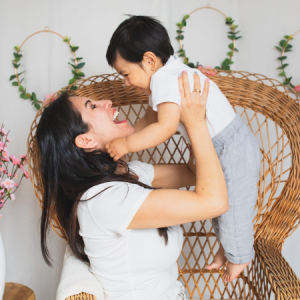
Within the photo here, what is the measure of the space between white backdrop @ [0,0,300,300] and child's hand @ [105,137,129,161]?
0.89 metres

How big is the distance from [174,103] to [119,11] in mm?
1030

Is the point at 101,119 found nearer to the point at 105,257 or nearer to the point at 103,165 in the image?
the point at 103,165

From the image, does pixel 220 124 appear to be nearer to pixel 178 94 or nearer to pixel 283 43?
pixel 178 94

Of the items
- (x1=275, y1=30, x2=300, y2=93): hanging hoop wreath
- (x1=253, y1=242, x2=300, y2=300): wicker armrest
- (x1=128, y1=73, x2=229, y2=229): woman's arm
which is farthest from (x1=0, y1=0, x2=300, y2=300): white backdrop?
(x1=128, y1=73, x2=229, y2=229): woman's arm

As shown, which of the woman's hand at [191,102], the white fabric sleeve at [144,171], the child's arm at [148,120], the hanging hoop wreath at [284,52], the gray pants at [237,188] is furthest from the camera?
the hanging hoop wreath at [284,52]

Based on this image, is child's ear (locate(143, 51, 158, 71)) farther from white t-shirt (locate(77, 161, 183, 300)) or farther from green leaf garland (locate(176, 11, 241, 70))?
green leaf garland (locate(176, 11, 241, 70))

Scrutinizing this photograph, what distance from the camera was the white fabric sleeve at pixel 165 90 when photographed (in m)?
1.04

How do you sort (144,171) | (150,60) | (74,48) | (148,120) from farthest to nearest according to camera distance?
(74,48), (148,120), (144,171), (150,60)

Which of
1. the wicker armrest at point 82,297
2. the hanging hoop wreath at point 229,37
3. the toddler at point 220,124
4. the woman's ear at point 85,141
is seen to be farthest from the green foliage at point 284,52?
the wicker armrest at point 82,297

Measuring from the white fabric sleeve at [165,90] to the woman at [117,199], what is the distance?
0.02 meters

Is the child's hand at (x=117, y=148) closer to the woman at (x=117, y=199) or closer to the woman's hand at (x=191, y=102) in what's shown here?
the woman at (x=117, y=199)

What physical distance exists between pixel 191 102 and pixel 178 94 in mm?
53

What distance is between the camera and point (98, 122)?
3.58ft

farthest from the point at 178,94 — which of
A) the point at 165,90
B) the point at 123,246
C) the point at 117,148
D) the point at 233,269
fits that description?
the point at 233,269
